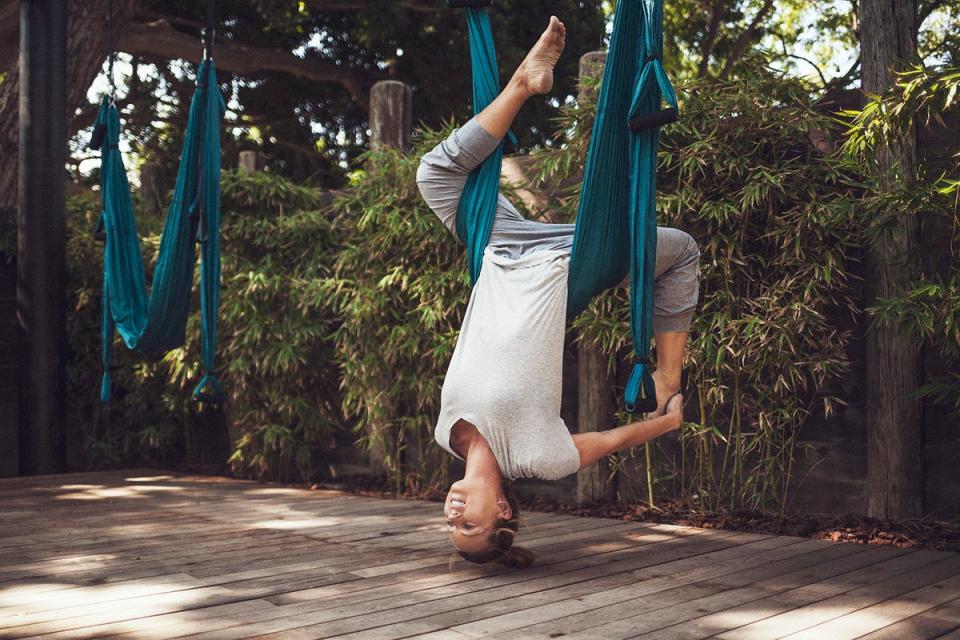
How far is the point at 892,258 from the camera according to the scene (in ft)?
9.66

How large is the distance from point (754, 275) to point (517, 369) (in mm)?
1294

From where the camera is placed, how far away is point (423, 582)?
2.30 m

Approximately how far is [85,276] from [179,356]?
85 cm

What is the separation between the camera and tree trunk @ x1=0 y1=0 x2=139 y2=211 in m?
4.86

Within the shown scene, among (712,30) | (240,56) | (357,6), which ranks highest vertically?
(712,30)

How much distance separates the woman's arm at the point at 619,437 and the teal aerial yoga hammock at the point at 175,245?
1515 millimetres

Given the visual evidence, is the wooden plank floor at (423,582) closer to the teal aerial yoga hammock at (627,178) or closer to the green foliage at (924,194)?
the teal aerial yoga hammock at (627,178)

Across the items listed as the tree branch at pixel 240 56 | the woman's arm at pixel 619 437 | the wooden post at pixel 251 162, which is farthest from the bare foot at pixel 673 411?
the tree branch at pixel 240 56

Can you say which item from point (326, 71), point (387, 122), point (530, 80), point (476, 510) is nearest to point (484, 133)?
point (530, 80)

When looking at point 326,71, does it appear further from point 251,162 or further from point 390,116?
point 390,116

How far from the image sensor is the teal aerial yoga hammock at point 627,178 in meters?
2.14

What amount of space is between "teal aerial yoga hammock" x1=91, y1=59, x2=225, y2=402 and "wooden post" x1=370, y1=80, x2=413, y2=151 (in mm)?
989

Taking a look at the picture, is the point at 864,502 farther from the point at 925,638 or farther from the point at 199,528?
the point at 199,528

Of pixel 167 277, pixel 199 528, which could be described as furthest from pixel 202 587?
pixel 167 277
